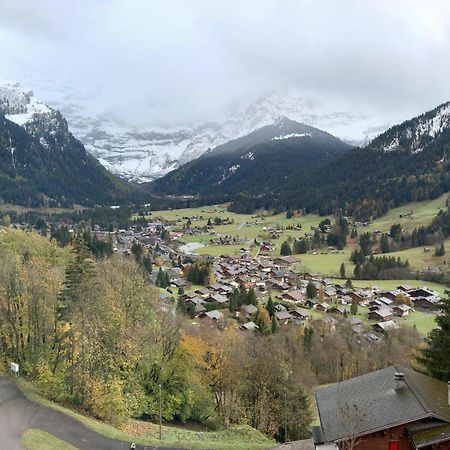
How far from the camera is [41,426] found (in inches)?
1100

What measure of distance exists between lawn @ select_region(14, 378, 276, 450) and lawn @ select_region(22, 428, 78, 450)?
0.51 m

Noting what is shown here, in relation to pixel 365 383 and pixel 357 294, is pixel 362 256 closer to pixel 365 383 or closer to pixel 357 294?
pixel 357 294

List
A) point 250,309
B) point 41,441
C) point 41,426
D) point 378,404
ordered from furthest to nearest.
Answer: point 250,309, point 41,426, point 41,441, point 378,404

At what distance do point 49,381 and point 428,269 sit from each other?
444 ft

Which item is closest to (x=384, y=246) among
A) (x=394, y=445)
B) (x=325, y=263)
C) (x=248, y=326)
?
(x=325, y=263)

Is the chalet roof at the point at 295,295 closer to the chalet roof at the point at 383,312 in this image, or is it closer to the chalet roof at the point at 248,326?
the chalet roof at the point at 383,312

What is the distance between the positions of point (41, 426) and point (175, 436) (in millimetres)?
8612

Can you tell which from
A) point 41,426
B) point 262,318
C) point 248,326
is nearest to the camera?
point 41,426

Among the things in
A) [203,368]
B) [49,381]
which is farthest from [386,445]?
[203,368]

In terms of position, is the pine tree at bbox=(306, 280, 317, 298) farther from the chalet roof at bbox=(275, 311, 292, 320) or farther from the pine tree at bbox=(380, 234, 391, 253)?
the pine tree at bbox=(380, 234, 391, 253)

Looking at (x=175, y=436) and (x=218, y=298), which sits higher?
(x=175, y=436)

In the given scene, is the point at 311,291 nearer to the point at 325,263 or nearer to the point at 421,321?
the point at 421,321

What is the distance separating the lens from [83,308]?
3678 cm

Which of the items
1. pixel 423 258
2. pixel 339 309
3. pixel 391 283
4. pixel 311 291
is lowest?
pixel 339 309
